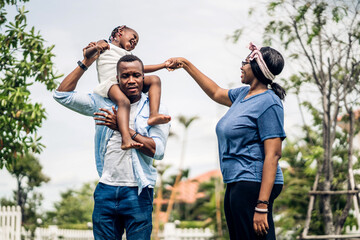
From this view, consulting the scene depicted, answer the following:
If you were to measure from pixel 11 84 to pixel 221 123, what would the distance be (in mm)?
6444

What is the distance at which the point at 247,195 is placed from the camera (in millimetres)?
2635

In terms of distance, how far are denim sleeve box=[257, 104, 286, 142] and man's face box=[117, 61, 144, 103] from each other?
77 cm

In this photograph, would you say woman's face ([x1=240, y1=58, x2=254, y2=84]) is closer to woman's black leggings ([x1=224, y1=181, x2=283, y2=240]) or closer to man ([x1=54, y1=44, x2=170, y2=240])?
man ([x1=54, y1=44, x2=170, y2=240])

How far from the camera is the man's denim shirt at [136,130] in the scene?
274 cm

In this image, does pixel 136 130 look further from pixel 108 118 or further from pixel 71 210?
pixel 71 210

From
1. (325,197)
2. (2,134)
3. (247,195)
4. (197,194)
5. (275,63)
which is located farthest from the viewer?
(197,194)

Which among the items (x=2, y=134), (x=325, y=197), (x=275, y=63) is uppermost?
(x=2, y=134)

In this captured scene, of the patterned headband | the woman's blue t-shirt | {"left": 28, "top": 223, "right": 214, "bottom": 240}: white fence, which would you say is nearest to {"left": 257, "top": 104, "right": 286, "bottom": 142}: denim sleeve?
the woman's blue t-shirt

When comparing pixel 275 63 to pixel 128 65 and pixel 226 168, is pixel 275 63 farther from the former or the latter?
pixel 128 65

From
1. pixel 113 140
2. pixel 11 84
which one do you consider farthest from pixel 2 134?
pixel 113 140

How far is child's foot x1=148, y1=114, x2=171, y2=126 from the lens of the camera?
2.82 metres

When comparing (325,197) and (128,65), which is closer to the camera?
(128,65)

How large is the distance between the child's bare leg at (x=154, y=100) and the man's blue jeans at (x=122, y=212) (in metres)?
0.42

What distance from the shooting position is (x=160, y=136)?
286cm
